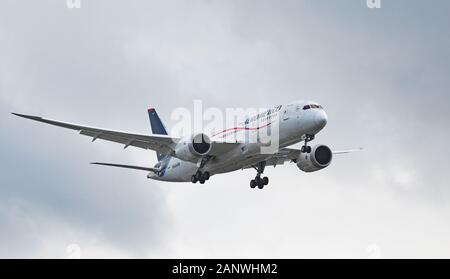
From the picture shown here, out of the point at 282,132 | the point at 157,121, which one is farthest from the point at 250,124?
the point at 157,121

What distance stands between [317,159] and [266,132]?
8.42 m

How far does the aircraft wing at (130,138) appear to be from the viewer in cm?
5519

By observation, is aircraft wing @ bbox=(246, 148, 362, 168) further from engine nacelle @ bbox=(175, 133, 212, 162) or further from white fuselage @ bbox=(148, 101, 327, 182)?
engine nacelle @ bbox=(175, 133, 212, 162)

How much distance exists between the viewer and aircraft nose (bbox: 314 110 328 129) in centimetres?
5178

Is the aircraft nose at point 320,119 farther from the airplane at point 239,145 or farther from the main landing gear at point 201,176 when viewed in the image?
the main landing gear at point 201,176

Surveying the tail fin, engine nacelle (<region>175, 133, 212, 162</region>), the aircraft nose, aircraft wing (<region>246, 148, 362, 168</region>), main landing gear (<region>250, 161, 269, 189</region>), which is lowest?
the aircraft nose

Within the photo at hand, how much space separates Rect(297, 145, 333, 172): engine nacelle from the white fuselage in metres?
5.23

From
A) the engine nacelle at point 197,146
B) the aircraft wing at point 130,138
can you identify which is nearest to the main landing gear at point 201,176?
the engine nacelle at point 197,146

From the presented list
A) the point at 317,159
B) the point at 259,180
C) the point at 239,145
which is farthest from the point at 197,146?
the point at 317,159

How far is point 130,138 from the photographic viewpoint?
57.7 meters

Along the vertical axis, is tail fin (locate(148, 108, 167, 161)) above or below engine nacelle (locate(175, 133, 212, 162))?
above

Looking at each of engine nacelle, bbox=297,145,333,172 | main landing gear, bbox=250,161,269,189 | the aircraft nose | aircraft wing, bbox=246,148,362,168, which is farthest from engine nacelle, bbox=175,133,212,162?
engine nacelle, bbox=297,145,333,172
